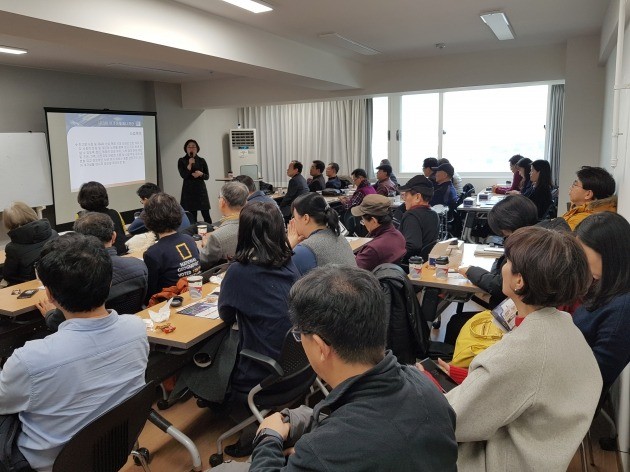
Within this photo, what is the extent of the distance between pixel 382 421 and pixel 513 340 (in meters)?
0.53

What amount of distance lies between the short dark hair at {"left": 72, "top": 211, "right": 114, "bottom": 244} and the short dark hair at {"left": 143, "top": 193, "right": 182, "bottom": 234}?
0.25 m

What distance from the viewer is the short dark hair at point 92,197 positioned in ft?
13.4

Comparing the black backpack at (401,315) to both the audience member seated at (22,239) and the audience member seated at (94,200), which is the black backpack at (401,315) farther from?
the audience member seated at (22,239)

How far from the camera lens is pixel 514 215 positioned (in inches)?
112

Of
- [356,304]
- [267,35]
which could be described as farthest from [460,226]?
[356,304]

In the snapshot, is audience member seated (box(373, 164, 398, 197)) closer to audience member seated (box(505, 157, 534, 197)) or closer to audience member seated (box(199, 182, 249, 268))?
audience member seated (box(505, 157, 534, 197))

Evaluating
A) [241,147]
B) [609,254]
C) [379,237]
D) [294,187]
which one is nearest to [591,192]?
[379,237]

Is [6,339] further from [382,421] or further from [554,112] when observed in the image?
[554,112]

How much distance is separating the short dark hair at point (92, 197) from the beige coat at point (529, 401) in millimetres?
3645

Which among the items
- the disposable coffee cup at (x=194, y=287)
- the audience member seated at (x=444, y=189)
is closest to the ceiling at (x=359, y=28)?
the audience member seated at (x=444, y=189)

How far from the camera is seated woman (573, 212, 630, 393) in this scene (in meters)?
1.81

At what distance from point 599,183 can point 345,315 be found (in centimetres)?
323

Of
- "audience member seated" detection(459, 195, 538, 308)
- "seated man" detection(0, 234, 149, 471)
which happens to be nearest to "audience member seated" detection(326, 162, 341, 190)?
"audience member seated" detection(459, 195, 538, 308)

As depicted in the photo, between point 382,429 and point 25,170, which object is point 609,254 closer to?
point 382,429
